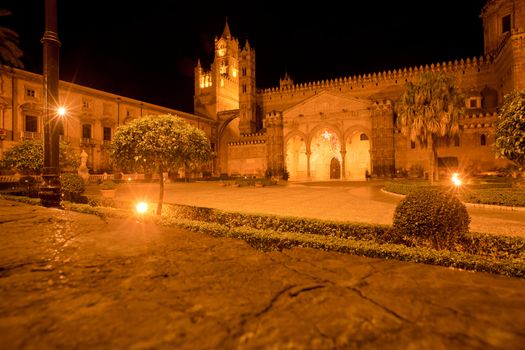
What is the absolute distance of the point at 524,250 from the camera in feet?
16.5

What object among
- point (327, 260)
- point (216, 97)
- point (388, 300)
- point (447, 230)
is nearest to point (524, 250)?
point (447, 230)

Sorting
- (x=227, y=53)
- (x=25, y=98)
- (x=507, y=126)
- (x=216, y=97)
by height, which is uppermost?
(x=227, y=53)

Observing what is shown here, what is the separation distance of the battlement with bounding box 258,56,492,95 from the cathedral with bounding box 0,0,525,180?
0.46 feet

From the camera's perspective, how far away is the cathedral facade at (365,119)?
3495cm

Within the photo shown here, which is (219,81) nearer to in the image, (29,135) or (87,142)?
(87,142)

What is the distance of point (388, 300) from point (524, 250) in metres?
4.07

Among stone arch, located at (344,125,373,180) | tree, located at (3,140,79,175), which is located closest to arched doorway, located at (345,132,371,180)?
stone arch, located at (344,125,373,180)

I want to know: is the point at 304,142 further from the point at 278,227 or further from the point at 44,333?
the point at 44,333

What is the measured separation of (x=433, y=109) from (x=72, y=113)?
132ft

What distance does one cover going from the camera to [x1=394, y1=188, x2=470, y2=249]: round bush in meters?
5.36

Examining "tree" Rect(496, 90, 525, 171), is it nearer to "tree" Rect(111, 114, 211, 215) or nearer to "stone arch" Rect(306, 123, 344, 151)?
"tree" Rect(111, 114, 211, 215)

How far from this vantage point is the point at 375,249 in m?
4.42

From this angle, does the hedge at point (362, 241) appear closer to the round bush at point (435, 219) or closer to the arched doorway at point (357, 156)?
the round bush at point (435, 219)

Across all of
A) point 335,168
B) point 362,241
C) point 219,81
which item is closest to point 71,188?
point 362,241
